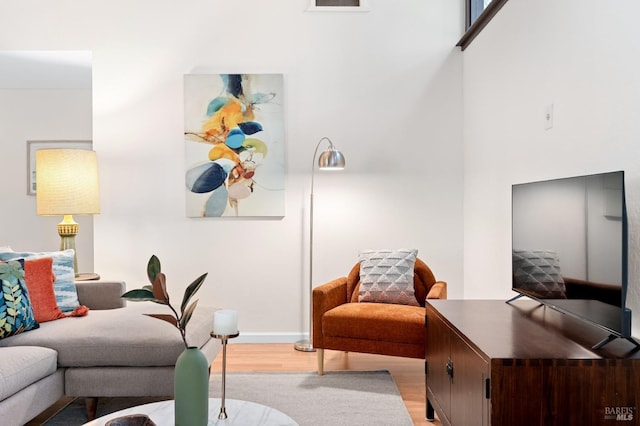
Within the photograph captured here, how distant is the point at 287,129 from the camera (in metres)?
4.44

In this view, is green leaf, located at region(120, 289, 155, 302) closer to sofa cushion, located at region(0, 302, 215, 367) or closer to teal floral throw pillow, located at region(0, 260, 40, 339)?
sofa cushion, located at region(0, 302, 215, 367)

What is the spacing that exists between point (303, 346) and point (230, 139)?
174 cm

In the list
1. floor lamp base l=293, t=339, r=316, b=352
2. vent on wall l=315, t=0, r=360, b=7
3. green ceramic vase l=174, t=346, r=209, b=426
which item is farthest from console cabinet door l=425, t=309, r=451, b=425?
vent on wall l=315, t=0, r=360, b=7

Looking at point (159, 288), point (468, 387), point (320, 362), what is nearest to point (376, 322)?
point (320, 362)

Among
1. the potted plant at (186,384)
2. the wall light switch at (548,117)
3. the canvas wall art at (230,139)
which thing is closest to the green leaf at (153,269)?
the potted plant at (186,384)

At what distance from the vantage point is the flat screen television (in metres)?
1.79

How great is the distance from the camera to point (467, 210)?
4.33 meters

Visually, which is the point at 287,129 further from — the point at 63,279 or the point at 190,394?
the point at 190,394

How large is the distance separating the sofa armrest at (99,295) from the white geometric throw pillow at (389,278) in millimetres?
1595

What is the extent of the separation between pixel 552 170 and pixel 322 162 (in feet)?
5.46

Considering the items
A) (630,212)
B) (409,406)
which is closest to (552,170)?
(630,212)

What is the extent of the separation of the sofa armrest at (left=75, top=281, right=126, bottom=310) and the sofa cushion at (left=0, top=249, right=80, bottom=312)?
0.12 metres

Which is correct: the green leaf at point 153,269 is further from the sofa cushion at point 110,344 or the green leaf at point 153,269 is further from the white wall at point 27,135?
the white wall at point 27,135

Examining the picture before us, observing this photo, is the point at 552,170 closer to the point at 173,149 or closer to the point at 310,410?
the point at 310,410
